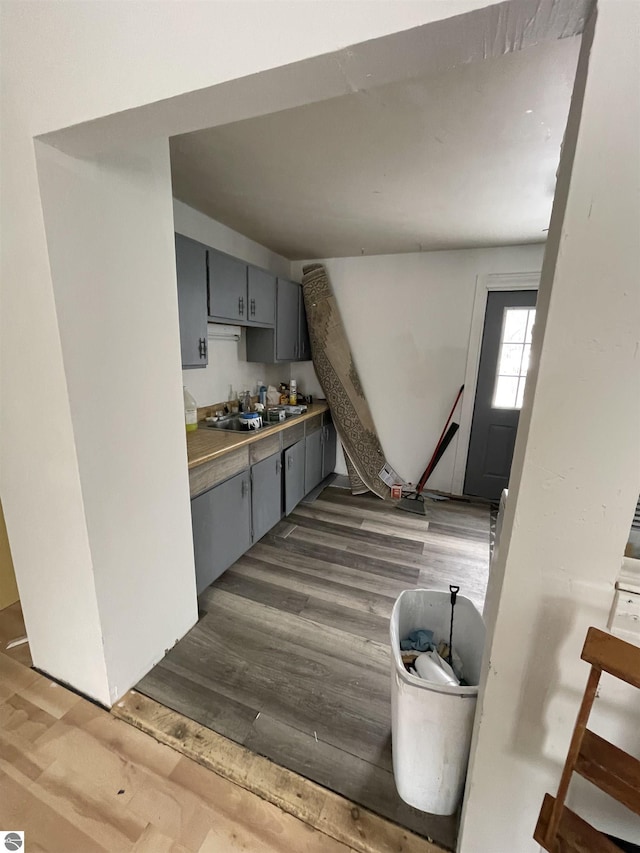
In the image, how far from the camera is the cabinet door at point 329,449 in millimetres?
3611

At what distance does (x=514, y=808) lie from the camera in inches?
34.6

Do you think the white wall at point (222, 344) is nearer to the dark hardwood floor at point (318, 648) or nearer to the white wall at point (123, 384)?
the white wall at point (123, 384)

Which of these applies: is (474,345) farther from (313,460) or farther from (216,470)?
(216,470)

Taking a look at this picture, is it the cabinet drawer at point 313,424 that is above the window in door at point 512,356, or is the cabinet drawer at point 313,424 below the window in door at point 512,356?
below

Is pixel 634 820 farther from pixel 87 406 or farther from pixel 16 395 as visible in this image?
pixel 16 395

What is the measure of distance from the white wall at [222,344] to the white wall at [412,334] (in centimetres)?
85

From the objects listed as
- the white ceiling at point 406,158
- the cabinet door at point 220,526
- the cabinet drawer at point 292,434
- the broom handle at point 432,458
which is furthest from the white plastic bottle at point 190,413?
the broom handle at point 432,458

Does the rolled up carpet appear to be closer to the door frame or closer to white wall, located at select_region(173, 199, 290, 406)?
white wall, located at select_region(173, 199, 290, 406)

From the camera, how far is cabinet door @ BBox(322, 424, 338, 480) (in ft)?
11.8

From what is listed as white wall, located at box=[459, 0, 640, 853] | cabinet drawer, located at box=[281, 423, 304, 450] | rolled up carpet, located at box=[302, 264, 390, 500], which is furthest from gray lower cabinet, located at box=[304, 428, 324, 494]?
white wall, located at box=[459, 0, 640, 853]

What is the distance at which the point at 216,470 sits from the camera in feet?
6.55

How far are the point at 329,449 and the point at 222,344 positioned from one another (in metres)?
1.58

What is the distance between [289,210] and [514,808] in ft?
9.62

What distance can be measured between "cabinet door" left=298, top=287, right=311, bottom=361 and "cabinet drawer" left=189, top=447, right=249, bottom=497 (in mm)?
1499
